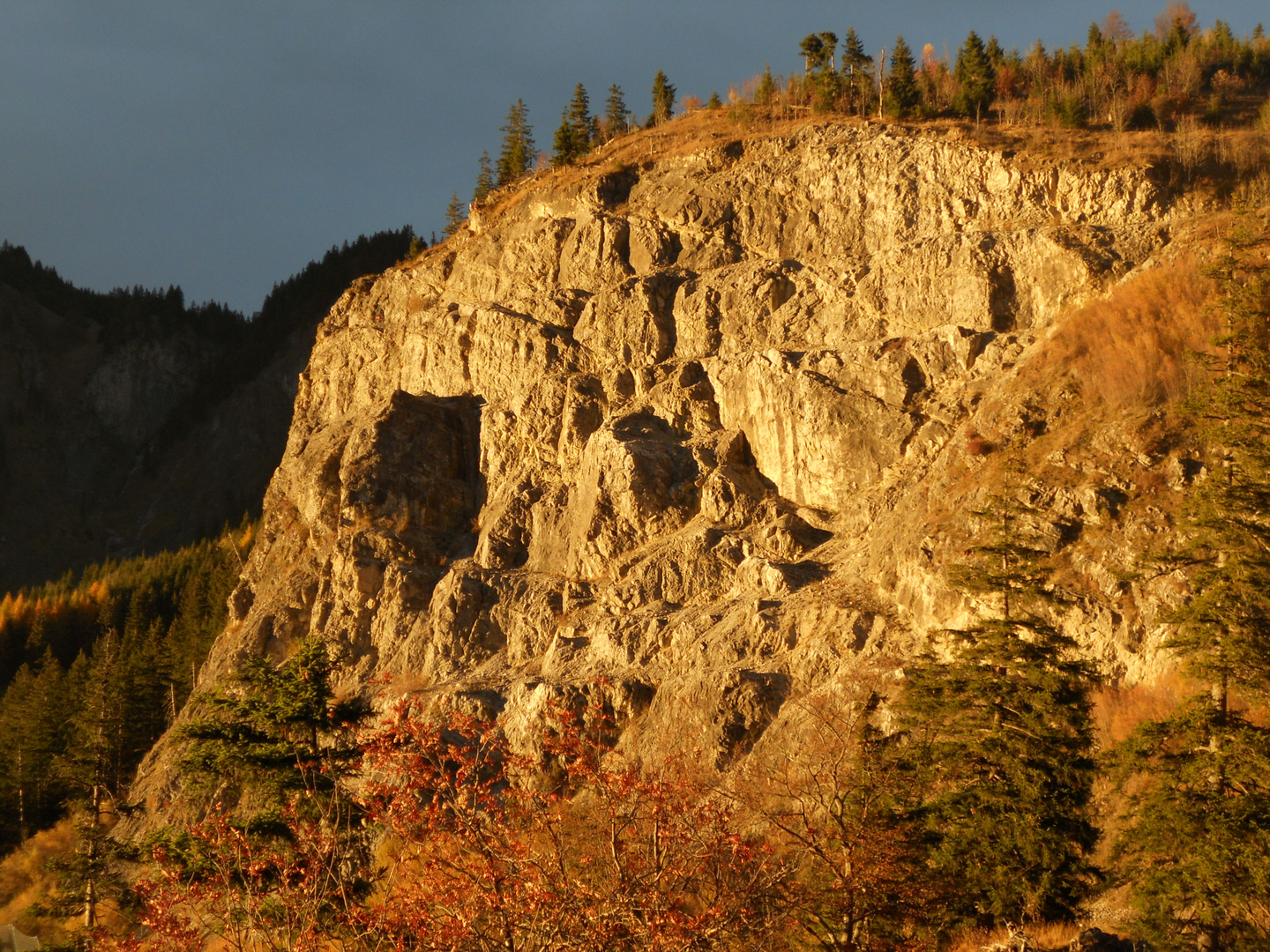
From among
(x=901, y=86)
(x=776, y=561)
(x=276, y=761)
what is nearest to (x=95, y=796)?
(x=276, y=761)

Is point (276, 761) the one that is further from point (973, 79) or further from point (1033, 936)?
point (973, 79)

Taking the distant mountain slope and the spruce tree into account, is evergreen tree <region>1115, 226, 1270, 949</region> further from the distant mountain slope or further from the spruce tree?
the distant mountain slope

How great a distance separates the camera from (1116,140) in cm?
4559

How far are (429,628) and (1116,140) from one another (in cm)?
3626

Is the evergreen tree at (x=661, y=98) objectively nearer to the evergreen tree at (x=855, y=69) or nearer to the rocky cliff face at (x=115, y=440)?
the evergreen tree at (x=855, y=69)

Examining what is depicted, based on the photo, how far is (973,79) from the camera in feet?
180

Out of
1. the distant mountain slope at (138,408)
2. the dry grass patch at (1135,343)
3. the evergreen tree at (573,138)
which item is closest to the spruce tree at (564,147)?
the evergreen tree at (573,138)

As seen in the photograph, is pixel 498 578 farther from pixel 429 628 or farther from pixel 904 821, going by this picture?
pixel 904 821

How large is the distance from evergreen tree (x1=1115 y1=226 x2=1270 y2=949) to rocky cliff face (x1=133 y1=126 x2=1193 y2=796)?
977 centimetres

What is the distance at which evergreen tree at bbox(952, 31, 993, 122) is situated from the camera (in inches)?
2117

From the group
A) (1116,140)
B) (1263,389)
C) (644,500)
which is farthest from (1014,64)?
(1263,389)

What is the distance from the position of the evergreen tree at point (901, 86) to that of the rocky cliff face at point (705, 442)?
380 cm

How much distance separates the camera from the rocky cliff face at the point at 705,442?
35.2m

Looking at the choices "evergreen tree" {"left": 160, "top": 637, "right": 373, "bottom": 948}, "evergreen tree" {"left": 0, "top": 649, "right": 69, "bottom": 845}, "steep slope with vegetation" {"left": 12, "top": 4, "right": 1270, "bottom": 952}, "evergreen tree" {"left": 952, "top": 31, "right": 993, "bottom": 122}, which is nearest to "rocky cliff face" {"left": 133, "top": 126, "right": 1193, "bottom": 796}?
"steep slope with vegetation" {"left": 12, "top": 4, "right": 1270, "bottom": 952}
